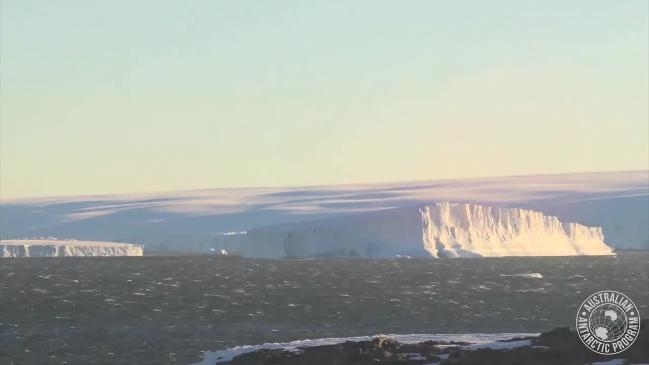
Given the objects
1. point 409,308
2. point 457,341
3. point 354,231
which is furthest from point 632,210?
point 457,341

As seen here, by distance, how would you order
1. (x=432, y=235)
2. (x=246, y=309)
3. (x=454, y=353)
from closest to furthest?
(x=454, y=353)
(x=246, y=309)
(x=432, y=235)

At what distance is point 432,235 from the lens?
14762 cm

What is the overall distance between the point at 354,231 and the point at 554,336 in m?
120

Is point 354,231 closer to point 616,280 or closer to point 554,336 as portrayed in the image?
point 616,280

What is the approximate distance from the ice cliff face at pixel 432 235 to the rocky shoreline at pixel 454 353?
112172 mm

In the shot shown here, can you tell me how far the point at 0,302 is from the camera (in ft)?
250

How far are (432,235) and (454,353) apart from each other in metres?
118

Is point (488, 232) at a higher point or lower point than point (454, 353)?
lower

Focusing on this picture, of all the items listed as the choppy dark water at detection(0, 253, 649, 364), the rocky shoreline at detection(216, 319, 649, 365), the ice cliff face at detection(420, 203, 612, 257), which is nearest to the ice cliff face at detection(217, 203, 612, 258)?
the ice cliff face at detection(420, 203, 612, 257)

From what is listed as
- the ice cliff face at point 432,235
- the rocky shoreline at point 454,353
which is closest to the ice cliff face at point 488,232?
the ice cliff face at point 432,235

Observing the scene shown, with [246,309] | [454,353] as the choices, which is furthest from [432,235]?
[454,353]

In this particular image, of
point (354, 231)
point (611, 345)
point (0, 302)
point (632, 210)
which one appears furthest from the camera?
point (632, 210)

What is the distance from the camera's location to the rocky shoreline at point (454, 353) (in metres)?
28.5

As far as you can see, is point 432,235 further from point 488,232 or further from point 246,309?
point 246,309
